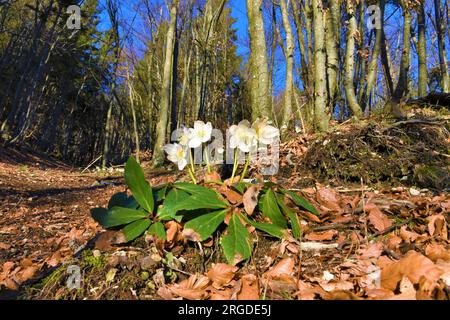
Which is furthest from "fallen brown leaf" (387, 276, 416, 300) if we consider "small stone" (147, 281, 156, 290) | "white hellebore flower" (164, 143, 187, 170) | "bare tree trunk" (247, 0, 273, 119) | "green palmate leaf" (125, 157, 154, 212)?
"bare tree trunk" (247, 0, 273, 119)

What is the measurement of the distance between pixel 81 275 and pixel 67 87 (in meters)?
18.0

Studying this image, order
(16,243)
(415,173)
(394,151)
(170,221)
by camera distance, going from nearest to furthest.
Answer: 1. (170,221)
2. (16,243)
3. (415,173)
4. (394,151)

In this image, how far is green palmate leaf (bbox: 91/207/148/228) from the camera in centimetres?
143

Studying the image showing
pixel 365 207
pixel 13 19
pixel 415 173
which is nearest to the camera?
pixel 365 207

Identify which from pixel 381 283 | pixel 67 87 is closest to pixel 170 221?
pixel 381 283

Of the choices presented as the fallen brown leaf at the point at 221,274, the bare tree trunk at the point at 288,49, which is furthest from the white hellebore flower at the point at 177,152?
the bare tree trunk at the point at 288,49

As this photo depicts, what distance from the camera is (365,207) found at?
1624 mm

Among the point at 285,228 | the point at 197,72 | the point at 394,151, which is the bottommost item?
the point at 285,228

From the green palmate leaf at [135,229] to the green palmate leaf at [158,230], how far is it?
0.10 ft

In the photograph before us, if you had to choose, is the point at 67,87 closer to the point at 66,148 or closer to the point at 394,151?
the point at 66,148

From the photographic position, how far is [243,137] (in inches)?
64.6

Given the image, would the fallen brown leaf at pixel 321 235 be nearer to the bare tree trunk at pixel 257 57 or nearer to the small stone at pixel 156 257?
the small stone at pixel 156 257

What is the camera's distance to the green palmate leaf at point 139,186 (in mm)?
1476

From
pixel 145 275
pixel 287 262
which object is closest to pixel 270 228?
pixel 287 262
